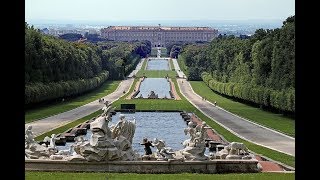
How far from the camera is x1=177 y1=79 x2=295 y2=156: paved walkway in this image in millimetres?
28242

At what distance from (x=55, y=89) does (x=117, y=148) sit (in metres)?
40.9

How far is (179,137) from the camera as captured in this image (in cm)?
3244

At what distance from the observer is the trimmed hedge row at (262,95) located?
43444 mm

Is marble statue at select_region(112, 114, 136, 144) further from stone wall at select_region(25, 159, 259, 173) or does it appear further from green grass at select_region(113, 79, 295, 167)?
green grass at select_region(113, 79, 295, 167)

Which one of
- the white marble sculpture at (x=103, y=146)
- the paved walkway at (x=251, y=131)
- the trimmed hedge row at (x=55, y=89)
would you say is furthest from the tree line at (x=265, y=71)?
the white marble sculpture at (x=103, y=146)

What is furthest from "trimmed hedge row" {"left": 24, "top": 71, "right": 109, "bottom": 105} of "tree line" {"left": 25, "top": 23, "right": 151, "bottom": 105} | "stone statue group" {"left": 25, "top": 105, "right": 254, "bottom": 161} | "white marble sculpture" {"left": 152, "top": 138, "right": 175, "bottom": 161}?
"white marble sculpture" {"left": 152, "top": 138, "right": 175, "bottom": 161}

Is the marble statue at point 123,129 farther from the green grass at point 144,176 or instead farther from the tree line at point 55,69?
the tree line at point 55,69

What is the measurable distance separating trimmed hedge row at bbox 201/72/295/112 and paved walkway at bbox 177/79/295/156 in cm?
288

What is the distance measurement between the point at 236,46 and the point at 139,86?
1443 centimetres

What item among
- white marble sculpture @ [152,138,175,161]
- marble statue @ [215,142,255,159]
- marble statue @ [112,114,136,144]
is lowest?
marble statue @ [215,142,255,159]

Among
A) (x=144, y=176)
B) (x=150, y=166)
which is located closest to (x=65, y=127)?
(x=150, y=166)

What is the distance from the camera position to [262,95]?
51125 mm
